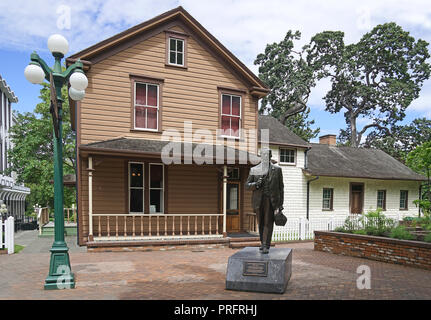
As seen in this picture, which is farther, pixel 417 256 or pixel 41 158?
pixel 41 158

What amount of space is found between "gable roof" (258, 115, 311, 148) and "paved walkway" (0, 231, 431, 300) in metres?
8.57

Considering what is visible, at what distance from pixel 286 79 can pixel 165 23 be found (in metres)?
23.7

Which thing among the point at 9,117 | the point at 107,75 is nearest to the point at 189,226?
the point at 107,75

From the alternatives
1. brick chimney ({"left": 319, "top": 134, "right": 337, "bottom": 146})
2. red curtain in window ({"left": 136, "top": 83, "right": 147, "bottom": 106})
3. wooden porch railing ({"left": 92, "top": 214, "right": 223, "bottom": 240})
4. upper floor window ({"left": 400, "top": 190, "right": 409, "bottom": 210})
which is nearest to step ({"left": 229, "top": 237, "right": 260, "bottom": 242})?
wooden porch railing ({"left": 92, "top": 214, "right": 223, "bottom": 240})

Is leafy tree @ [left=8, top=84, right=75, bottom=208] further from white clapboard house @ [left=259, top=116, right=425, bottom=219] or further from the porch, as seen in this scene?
white clapboard house @ [left=259, top=116, right=425, bottom=219]

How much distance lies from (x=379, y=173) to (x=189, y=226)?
14318 mm

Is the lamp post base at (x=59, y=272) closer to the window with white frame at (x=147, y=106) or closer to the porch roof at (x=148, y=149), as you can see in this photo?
the porch roof at (x=148, y=149)

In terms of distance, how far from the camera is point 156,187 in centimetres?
1310

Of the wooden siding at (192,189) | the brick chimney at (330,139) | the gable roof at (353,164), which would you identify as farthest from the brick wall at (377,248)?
the brick chimney at (330,139)

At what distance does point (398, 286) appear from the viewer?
276 inches

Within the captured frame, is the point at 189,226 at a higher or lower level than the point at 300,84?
lower

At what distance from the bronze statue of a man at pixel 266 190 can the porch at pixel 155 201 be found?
5268 mm
